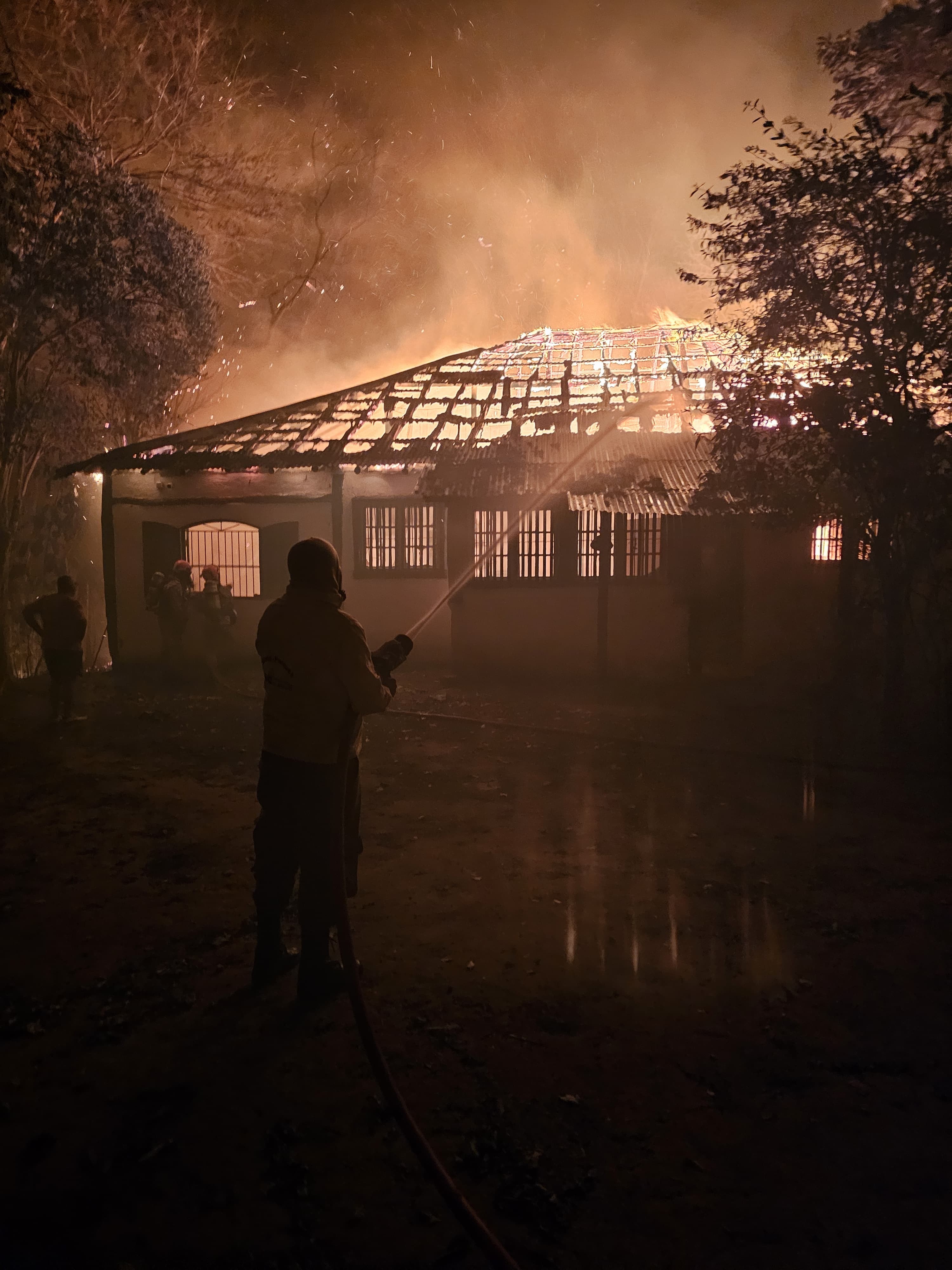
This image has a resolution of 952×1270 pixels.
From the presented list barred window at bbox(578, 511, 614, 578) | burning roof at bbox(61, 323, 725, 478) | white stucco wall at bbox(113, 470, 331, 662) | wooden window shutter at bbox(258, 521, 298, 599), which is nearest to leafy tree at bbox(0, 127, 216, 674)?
burning roof at bbox(61, 323, 725, 478)

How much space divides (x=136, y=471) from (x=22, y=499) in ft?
7.91

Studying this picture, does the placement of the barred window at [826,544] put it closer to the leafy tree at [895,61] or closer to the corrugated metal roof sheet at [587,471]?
the corrugated metal roof sheet at [587,471]

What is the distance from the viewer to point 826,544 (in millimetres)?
12031

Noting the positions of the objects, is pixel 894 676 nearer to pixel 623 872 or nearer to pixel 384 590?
pixel 623 872

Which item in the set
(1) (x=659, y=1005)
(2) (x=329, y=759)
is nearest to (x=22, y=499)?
(2) (x=329, y=759)

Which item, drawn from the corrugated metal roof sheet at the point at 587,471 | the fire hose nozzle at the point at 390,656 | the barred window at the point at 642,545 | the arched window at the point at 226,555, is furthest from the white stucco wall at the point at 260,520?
the fire hose nozzle at the point at 390,656

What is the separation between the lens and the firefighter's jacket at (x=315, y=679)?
147 inches

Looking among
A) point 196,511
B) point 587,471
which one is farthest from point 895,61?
point 196,511

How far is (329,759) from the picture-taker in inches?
150

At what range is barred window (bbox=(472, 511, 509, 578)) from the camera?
12.9 m

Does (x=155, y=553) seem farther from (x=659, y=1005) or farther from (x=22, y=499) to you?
(x=659, y=1005)

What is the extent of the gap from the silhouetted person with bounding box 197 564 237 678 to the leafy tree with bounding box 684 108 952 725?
8.10 m

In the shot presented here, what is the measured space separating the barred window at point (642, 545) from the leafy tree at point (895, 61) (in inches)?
223

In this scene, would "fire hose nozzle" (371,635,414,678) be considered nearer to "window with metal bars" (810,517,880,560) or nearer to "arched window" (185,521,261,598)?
"window with metal bars" (810,517,880,560)
